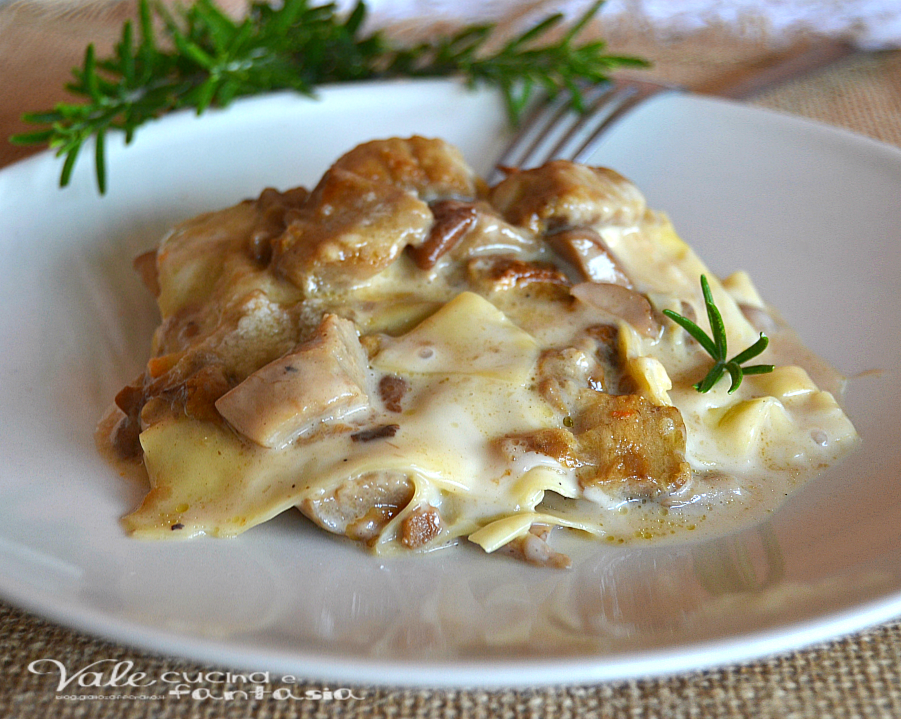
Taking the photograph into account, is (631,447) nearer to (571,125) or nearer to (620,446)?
(620,446)

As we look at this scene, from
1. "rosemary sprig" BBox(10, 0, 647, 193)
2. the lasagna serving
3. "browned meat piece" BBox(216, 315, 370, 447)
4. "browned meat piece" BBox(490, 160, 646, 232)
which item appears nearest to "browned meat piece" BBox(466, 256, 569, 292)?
the lasagna serving

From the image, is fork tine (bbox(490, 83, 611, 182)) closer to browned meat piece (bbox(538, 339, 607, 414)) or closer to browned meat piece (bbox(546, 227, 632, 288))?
browned meat piece (bbox(546, 227, 632, 288))

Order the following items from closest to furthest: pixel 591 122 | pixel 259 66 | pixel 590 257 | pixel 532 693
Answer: pixel 532 693
pixel 590 257
pixel 259 66
pixel 591 122

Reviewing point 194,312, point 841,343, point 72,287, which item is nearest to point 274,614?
point 194,312

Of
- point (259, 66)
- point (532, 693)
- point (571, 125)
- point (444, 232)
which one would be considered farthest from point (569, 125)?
point (532, 693)

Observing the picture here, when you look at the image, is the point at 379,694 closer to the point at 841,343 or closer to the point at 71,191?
the point at 841,343

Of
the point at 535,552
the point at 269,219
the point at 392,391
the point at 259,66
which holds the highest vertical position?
the point at 259,66

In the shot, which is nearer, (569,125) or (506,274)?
(506,274)
